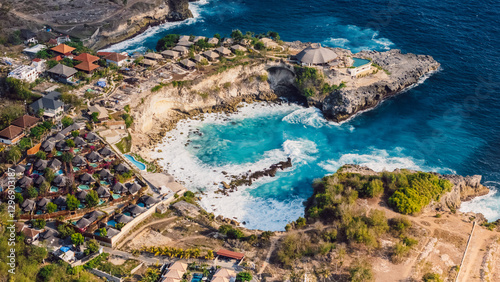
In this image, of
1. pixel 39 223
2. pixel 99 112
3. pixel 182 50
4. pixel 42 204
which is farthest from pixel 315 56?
pixel 39 223

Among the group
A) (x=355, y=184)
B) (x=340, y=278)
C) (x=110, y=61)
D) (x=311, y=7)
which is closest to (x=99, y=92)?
(x=110, y=61)

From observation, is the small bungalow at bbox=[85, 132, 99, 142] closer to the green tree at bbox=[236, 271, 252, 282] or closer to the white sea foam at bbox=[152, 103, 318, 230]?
the white sea foam at bbox=[152, 103, 318, 230]

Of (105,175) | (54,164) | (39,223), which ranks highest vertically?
(54,164)

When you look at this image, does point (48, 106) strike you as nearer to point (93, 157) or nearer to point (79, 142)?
point (79, 142)

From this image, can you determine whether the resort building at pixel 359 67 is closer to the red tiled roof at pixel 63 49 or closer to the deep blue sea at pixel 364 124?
the deep blue sea at pixel 364 124

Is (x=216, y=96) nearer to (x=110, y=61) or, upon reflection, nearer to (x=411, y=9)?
(x=110, y=61)

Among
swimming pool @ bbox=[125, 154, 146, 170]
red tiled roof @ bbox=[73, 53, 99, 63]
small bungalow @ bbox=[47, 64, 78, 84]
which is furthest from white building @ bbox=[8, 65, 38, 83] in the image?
swimming pool @ bbox=[125, 154, 146, 170]

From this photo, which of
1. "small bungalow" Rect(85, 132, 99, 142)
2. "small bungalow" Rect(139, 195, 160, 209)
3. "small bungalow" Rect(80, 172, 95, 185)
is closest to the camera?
"small bungalow" Rect(139, 195, 160, 209)
